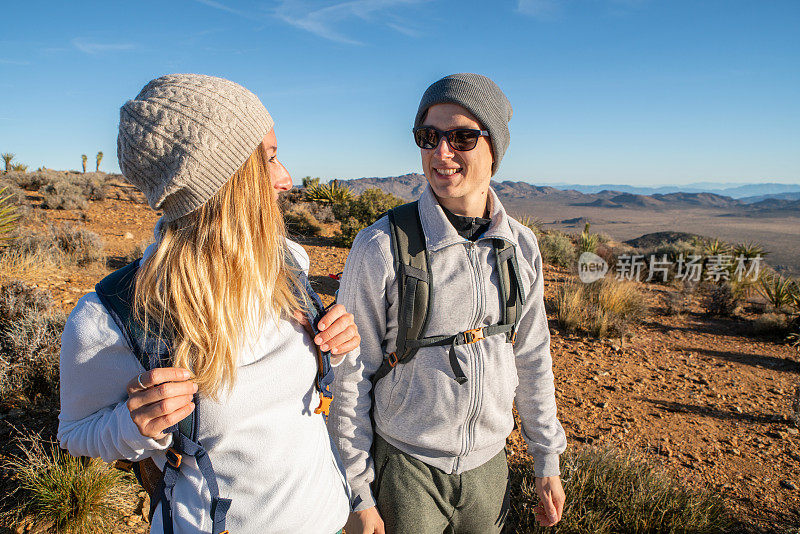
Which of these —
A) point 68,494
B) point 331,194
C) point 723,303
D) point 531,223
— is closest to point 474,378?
point 68,494

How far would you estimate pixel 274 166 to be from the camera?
3.92 ft

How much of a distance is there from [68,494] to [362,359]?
2123 mm

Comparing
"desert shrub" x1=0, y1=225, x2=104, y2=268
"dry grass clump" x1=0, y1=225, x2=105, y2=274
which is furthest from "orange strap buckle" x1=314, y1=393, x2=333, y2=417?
"desert shrub" x1=0, y1=225, x2=104, y2=268

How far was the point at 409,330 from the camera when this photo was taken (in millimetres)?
1369

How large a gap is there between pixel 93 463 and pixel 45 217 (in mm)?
9751

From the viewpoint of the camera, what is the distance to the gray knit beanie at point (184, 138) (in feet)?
3.06

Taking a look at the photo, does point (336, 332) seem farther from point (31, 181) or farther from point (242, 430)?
point (31, 181)

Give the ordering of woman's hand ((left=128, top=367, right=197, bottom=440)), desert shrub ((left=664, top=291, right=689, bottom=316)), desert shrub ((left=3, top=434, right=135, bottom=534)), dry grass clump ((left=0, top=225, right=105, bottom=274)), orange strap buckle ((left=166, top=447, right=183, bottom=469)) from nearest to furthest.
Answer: woman's hand ((left=128, top=367, right=197, bottom=440)), orange strap buckle ((left=166, top=447, right=183, bottom=469)), desert shrub ((left=3, top=434, right=135, bottom=534)), dry grass clump ((left=0, top=225, right=105, bottom=274)), desert shrub ((left=664, top=291, right=689, bottom=316))

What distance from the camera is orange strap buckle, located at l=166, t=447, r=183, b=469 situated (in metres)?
0.97

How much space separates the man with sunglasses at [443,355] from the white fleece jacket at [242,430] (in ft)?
0.71

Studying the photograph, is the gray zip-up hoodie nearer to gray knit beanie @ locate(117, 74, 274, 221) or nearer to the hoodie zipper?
the hoodie zipper

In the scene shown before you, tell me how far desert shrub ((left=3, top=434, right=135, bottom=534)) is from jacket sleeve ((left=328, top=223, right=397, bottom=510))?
74.4 inches

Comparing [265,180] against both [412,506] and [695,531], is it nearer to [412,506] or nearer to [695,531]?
[412,506]

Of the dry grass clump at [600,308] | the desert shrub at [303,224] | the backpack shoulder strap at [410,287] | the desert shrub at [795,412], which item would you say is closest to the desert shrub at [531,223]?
the dry grass clump at [600,308]
